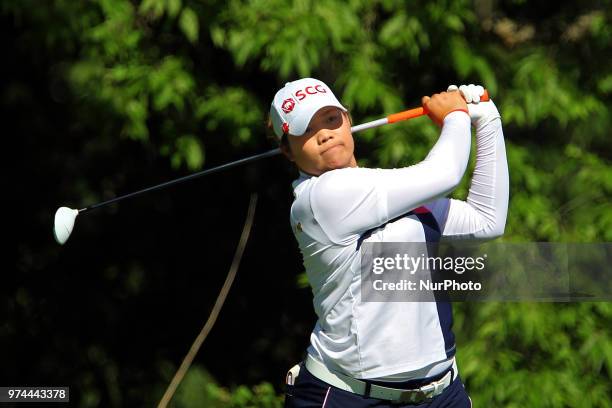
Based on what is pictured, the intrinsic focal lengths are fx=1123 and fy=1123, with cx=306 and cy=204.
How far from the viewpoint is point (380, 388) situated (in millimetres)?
2723

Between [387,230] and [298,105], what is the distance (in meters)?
0.39

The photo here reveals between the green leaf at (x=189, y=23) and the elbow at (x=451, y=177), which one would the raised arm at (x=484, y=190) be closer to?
the elbow at (x=451, y=177)

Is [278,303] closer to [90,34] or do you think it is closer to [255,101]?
[255,101]

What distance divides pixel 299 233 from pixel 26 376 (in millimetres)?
2965

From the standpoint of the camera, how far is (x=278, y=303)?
5.06m

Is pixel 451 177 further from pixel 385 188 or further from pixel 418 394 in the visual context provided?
pixel 418 394

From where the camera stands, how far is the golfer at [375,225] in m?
2.62

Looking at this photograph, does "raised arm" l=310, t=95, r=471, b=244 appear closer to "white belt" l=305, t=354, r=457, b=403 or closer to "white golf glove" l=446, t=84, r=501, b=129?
"white golf glove" l=446, t=84, r=501, b=129

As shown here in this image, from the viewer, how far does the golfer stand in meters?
2.62

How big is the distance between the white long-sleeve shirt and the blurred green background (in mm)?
1195

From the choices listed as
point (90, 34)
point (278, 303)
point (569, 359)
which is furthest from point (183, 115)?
point (569, 359)

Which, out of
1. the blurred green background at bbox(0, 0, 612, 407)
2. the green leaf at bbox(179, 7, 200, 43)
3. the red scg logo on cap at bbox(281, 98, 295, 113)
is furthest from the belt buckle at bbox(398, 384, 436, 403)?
the green leaf at bbox(179, 7, 200, 43)

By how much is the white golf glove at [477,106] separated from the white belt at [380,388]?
0.64 meters

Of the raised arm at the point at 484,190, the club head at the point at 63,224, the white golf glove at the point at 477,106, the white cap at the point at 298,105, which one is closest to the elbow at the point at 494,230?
the raised arm at the point at 484,190
